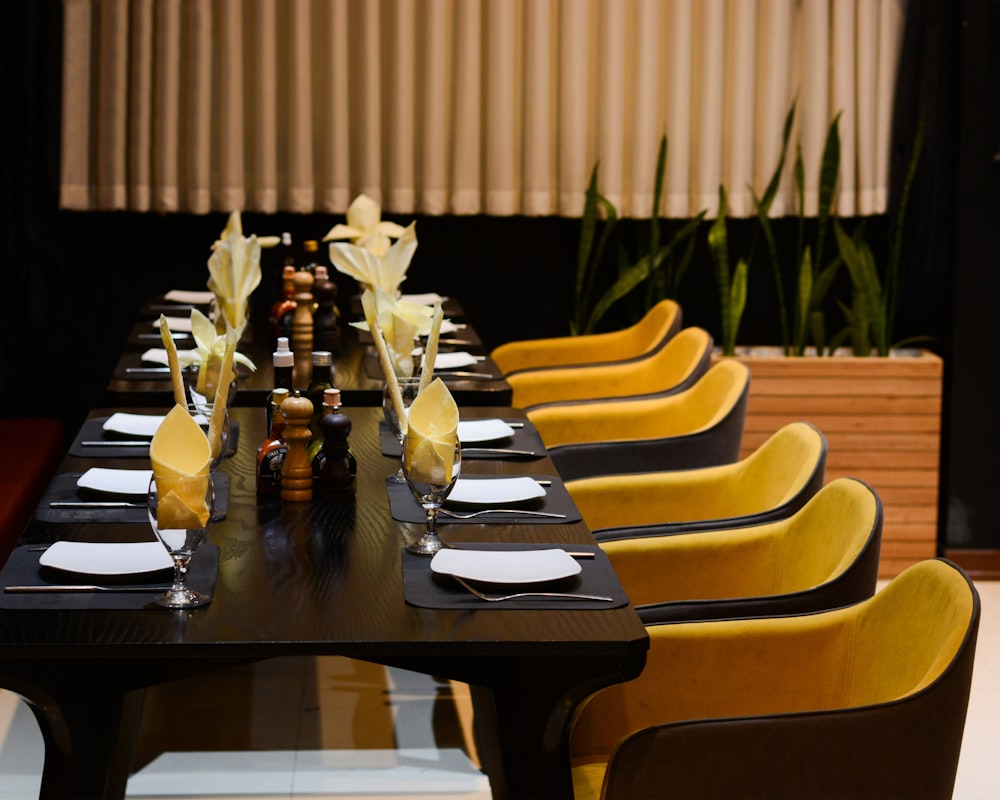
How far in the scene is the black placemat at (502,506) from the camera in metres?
2.17

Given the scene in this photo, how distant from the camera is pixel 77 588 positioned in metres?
1.79

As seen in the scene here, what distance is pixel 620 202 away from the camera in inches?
196

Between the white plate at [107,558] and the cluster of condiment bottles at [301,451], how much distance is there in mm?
326

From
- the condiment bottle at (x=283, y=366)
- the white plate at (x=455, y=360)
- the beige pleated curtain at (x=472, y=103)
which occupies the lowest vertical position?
the white plate at (x=455, y=360)

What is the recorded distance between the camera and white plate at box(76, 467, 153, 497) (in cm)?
227

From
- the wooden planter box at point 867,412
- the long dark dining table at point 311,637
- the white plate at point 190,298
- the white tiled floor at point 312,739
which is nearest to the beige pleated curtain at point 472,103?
the white plate at point 190,298

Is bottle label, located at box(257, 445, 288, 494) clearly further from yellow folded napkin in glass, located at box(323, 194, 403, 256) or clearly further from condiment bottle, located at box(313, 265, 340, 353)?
yellow folded napkin in glass, located at box(323, 194, 403, 256)

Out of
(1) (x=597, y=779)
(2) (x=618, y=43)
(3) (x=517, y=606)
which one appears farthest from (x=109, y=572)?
(2) (x=618, y=43)

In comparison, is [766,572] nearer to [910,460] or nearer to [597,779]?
[597,779]

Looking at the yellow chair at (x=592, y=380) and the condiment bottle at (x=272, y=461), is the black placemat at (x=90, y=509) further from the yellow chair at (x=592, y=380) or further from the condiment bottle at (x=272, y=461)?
the yellow chair at (x=592, y=380)

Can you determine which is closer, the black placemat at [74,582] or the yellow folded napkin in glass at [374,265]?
the black placemat at [74,582]

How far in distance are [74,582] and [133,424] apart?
1.01 m

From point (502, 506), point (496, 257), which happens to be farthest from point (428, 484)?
point (496, 257)

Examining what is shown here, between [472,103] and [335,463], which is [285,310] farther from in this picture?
[335,463]
